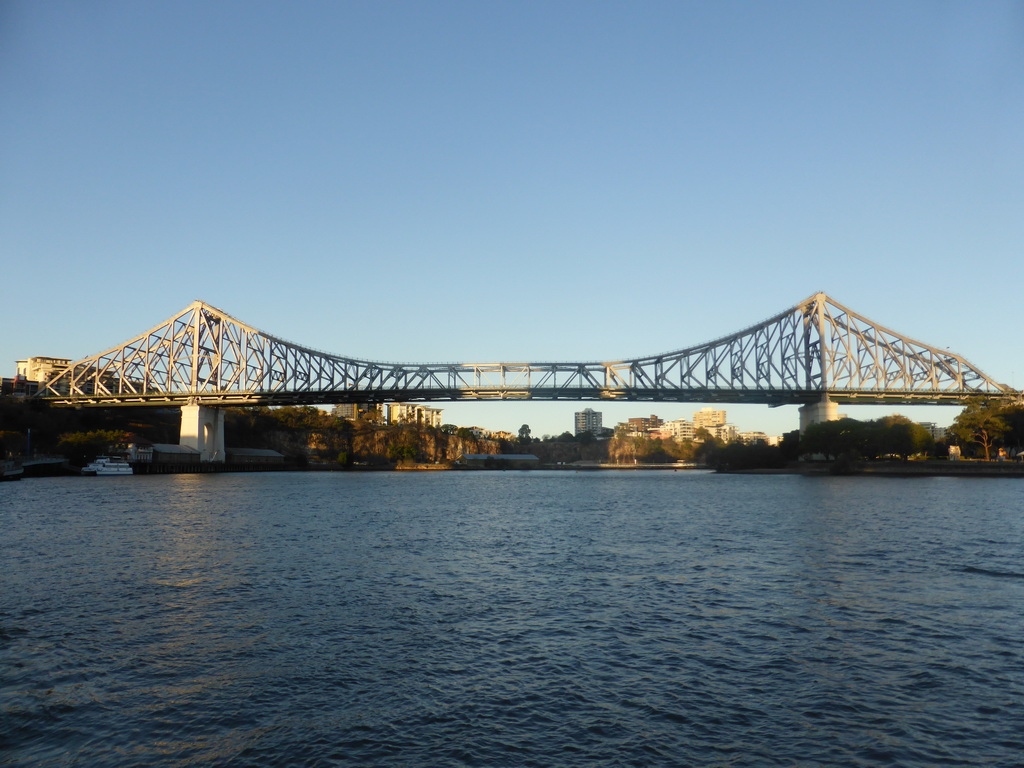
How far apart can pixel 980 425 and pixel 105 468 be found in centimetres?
9433

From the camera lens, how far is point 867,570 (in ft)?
72.3

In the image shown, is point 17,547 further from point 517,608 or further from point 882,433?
point 882,433

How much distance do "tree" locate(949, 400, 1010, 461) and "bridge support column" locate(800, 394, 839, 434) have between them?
1333cm

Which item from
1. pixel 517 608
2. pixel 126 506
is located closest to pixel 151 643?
pixel 517 608

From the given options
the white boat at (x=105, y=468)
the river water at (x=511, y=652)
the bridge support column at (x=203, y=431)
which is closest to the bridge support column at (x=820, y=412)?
the bridge support column at (x=203, y=431)

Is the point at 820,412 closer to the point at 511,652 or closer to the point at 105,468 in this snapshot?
the point at 105,468

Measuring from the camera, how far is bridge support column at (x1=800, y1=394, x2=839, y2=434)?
337ft

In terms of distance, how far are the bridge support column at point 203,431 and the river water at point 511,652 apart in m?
82.3

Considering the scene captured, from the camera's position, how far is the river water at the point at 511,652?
32.6ft

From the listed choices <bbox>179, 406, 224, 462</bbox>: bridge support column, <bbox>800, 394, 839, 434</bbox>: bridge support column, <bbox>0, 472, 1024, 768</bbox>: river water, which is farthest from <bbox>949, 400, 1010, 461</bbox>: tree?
<bbox>179, 406, 224, 462</bbox>: bridge support column

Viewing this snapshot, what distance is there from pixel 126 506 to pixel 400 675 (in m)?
37.0

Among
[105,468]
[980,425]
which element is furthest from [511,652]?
[980,425]

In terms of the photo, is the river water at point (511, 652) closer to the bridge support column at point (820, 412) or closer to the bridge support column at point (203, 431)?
the bridge support column at point (820, 412)

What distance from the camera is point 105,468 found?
88312 mm
